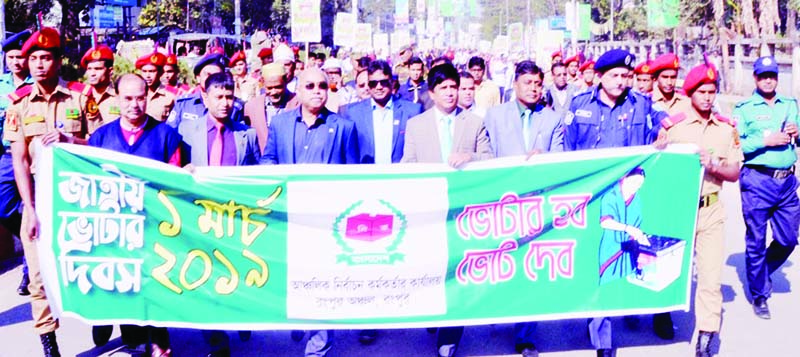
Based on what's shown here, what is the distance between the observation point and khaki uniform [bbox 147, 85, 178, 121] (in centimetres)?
764

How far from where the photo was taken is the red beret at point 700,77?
18.5 feet

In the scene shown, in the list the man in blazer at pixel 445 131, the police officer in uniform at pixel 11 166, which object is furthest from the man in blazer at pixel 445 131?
the police officer in uniform at pixel 11 166

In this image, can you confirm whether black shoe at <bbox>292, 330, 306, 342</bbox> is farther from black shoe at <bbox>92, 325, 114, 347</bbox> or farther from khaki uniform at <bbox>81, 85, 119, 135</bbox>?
khaki uniform at <bbox>81, 85, 119, 135</bbox>

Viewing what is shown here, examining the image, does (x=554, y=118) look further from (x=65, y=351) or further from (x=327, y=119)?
(x=65, y=351)

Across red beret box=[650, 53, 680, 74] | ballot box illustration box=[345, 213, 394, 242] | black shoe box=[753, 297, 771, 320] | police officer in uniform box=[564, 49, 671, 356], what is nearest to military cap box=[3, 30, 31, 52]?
ballot box illustration box=[345, 213, 394, 242]

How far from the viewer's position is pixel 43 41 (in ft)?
18.7

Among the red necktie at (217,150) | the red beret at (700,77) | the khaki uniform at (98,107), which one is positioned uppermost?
the red beret at (700,77)

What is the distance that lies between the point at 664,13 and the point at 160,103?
2500cm

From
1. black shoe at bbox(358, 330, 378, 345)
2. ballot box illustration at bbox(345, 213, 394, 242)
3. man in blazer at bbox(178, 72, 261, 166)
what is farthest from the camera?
black shoe at bbox(358, 330, 378, 345)

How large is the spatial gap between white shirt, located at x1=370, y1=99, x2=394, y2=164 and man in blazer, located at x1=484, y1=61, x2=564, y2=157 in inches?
46.3

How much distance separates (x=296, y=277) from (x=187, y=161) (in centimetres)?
98

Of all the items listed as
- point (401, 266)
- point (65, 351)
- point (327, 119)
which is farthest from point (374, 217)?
point (65, 351)

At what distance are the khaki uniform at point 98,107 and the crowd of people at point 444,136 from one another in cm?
1

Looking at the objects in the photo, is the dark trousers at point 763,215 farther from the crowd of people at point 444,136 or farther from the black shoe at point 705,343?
the black shoe at point 705,343
